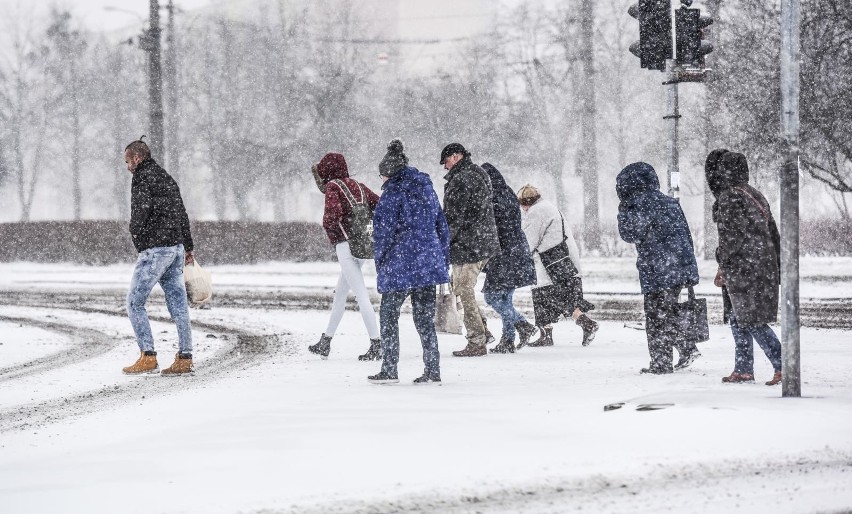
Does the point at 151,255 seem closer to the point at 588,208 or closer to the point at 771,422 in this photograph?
the point at 771,422

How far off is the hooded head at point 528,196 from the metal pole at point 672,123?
4.33ft

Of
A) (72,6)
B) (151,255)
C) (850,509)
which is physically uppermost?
(72,6)

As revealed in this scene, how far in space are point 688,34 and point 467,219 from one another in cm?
296

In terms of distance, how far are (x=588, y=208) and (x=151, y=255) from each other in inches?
988

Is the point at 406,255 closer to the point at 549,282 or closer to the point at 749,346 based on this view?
the point at 749,346

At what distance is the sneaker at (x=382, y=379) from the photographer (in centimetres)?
820

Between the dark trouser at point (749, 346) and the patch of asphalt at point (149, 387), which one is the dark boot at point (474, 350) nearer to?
the patch of asphalt at point (149, 387)

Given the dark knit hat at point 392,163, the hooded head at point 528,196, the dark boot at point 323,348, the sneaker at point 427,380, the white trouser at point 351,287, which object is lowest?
the sneaker at point 427,380

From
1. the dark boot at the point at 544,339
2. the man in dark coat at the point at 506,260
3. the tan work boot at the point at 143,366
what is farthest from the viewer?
the dark boot at the point at 544,339

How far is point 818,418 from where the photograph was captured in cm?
603

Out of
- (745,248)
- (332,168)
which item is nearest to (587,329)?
(332,168)

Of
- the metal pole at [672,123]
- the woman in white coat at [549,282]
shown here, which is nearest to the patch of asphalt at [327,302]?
the metal pole at [672,123]

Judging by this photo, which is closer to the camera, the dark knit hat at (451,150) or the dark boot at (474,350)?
the dark knit hat at (451,150)

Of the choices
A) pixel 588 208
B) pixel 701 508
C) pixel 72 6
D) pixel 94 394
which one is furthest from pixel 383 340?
pixel 72 6
